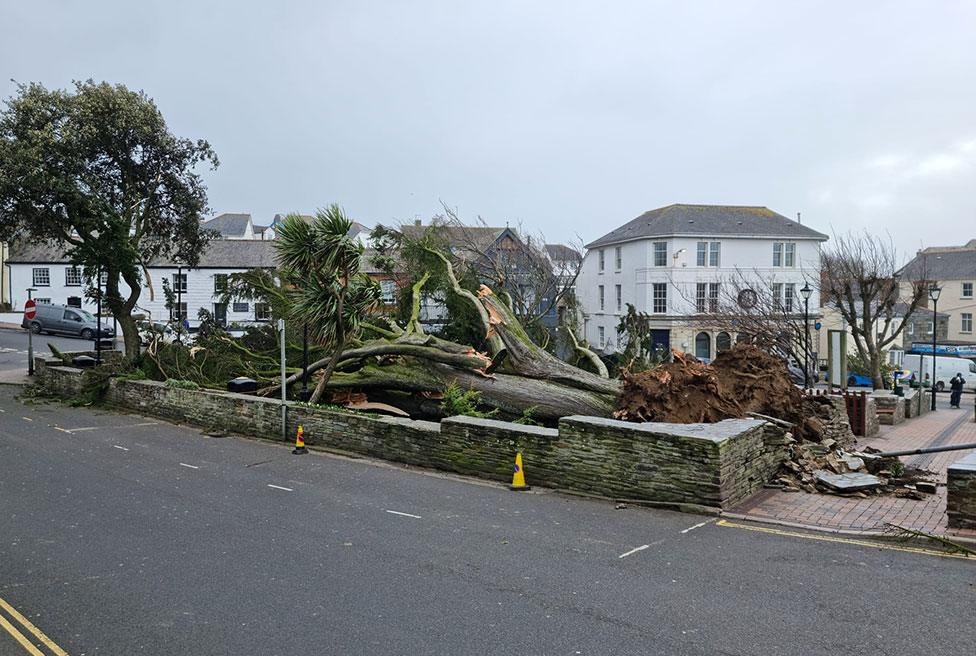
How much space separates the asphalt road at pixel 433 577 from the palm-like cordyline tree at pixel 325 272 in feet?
14.8

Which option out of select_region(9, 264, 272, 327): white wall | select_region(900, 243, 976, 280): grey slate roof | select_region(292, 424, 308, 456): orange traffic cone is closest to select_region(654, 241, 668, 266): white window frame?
select_region(9, 264, 272, 327): white wall

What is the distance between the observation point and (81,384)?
19344 mm

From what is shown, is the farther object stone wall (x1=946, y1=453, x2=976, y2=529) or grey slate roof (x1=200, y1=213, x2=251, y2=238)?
grey slate roof (x1=200, y1=213, x2=251, y2=238)

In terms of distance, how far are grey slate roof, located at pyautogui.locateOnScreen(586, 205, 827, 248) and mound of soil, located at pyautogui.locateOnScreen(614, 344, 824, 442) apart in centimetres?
3341

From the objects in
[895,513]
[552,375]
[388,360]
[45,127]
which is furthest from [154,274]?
[895,513]

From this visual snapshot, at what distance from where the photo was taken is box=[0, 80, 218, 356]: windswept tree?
61.7ft

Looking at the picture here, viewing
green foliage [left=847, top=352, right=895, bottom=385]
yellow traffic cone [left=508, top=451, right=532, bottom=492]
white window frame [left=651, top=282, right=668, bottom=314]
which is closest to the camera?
yellow traffic cone [left=508, top=451, right=532, bottom=492]

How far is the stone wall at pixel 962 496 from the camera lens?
24.6 feet

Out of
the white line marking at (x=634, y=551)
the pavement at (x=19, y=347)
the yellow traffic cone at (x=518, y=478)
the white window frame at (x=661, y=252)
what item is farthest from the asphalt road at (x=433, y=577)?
the white window frame at (x=661, y=252)

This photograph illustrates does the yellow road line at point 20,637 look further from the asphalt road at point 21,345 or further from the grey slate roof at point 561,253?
the grey slate roof at point 561,253

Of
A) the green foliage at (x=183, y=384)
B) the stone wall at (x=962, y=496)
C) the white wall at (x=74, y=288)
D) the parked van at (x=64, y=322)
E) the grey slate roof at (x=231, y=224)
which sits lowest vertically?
the stone wall at (x=962, y=496)

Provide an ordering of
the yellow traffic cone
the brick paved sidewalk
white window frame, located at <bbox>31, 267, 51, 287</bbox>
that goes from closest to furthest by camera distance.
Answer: the brick paved sidewalk
the yellow traffic cone
white window frame, located at <bbox>31, 267, 51, 287</bbox>

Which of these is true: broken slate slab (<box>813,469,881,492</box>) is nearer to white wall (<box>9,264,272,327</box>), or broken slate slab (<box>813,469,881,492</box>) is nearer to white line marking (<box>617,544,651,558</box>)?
white line marking (<box>617,544,651,558</box>)

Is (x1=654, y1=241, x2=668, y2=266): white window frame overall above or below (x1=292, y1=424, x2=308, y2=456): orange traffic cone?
above
